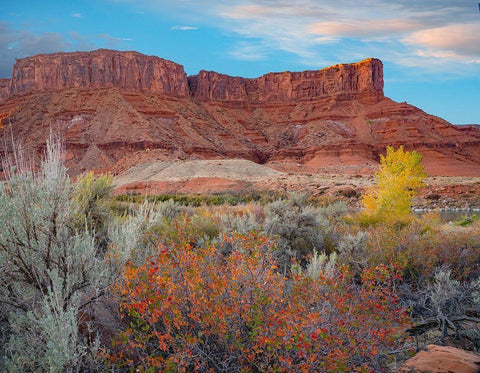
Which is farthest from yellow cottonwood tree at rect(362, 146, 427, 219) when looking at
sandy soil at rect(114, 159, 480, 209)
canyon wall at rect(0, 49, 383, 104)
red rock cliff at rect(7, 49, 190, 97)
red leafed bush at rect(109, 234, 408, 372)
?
red rock cliff at rect(7, 49, 190, 97)

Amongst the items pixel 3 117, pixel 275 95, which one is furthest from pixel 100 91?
pixel 275 95

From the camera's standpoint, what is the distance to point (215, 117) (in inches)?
3474

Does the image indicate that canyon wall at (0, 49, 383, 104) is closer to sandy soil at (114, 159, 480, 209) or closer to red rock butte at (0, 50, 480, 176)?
red rock butte at (0, 50, 480, 176)

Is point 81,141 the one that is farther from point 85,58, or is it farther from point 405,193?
point 405,193

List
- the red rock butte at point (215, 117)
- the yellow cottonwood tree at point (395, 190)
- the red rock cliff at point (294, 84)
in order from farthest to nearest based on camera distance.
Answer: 1. the red rock cliff at point (294, 84)
2. the red rock butte at point (215, 117)
3. the yellow cottonwood tree at point (395, 190)

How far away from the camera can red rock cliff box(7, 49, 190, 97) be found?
83.6m

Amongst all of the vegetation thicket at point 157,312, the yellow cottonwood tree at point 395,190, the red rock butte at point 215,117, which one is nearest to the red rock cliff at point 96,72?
the red rock butte at point 215,117

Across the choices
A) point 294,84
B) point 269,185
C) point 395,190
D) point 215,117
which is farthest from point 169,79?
point 395,190

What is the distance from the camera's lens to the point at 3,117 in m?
82.2

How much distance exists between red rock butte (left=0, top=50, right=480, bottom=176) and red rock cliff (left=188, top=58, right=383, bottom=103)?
0.24 metres

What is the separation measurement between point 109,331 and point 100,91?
275ft

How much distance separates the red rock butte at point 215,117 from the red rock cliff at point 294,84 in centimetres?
24

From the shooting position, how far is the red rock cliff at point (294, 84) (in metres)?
91.8

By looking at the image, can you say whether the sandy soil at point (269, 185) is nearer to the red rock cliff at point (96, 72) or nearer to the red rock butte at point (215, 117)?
the red rock butte at point (215, 117)
